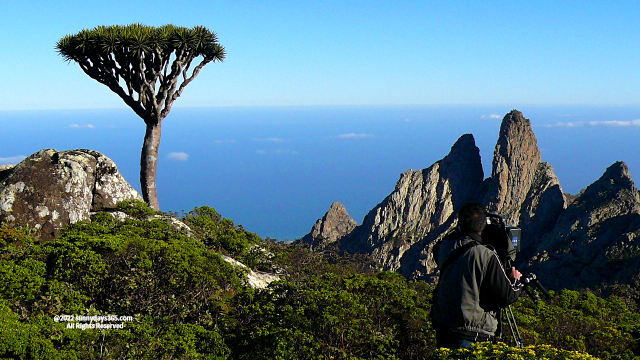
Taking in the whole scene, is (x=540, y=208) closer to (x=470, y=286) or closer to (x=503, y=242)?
(x=503, y=242)

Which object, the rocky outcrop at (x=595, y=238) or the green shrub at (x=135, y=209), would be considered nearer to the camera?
the green shrub at (x=135, y=209)

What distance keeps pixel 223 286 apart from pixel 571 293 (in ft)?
38.3

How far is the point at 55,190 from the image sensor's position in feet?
37.4

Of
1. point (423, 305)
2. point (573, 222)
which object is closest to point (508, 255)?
point (423, 305)

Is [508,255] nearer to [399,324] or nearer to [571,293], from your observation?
[399,324]

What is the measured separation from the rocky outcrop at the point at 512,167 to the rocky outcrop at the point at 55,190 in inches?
3774

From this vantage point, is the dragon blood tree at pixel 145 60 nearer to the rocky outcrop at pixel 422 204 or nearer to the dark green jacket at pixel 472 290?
the dark green jacket at pixel 472 290

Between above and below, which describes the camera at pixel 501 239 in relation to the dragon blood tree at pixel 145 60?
below

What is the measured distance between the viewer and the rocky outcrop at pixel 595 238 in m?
70.1

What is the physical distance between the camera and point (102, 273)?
6906 mm

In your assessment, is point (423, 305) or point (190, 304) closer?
point (190, 304)

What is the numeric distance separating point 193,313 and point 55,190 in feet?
22.2

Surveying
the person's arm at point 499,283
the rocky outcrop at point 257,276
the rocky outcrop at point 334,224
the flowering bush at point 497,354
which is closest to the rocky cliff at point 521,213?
the rocky outcrop at point 334,224

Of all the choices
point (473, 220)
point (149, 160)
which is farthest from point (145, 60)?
point (473, 220)
